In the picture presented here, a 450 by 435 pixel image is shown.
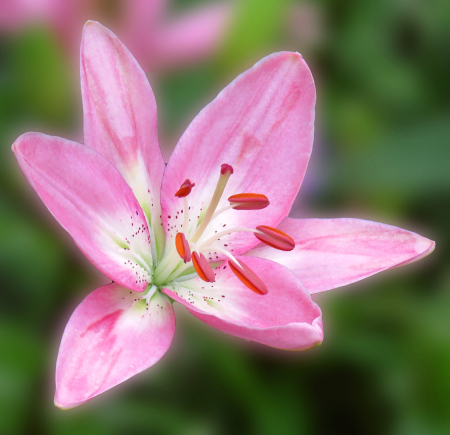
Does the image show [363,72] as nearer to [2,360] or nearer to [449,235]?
[449,235]

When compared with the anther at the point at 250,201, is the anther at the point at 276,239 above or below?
below

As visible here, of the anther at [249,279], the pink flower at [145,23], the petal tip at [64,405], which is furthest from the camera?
the pink flower at [145,23]

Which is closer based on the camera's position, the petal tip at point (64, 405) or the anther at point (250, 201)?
the petal tip at point (64, 405)

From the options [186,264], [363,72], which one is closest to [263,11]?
[186,264]

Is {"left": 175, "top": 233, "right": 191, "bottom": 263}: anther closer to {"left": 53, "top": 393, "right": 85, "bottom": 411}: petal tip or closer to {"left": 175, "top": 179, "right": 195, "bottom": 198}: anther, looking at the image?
{"left": 175, "top": 179, "right": 195, "bottom": 198}: anther

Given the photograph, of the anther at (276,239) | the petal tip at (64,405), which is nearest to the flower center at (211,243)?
the anther at (276,239)

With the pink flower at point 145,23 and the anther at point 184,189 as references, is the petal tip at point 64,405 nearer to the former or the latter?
the anther at point 184,189
